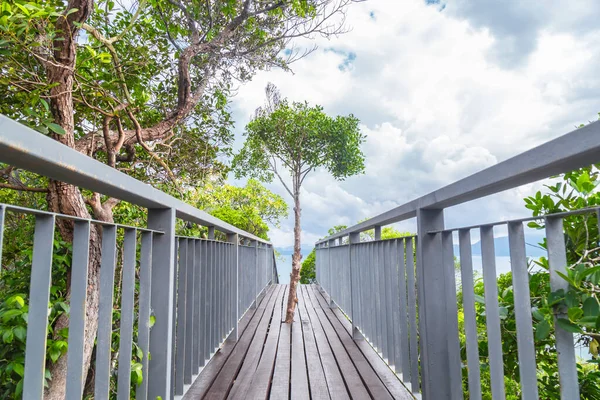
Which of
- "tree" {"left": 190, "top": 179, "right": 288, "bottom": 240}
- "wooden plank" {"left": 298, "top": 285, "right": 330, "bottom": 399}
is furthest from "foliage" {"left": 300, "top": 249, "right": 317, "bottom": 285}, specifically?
"wooden plank" {"left": 298, "top": 285, "right": 330, "bottom": 399}

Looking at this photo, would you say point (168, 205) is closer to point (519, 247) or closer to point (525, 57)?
point (519, 247)

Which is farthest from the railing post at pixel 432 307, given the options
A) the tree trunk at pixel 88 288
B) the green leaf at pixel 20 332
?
the tree trunk at pixel 88 288

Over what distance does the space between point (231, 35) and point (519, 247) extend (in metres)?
4.22

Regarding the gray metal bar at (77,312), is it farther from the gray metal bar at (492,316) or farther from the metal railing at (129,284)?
the gray metal bar at (492,316)

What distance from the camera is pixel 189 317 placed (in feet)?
6.22

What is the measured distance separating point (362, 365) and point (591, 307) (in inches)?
72.8

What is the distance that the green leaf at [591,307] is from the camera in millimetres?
755

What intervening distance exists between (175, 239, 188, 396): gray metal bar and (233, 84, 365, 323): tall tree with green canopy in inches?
281

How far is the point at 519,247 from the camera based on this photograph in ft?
3.26

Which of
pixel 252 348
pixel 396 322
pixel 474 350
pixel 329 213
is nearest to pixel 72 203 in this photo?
pixel 252 348

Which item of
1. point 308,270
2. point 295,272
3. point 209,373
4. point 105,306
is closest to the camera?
point 105,306

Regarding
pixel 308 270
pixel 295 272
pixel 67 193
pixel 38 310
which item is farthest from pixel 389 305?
pixel 308 270

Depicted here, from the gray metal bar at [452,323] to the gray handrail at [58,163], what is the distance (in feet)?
3.70

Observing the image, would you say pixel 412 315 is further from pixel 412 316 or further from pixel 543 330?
pixel 543 330
